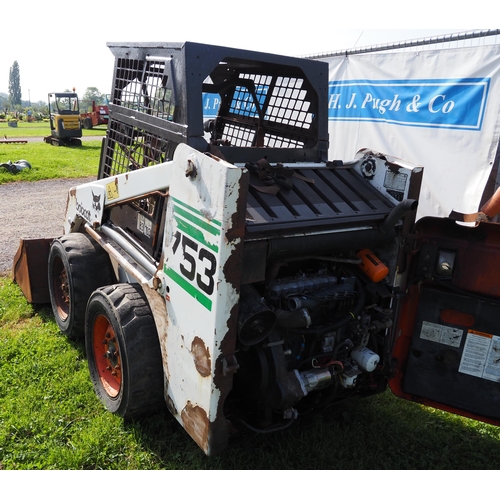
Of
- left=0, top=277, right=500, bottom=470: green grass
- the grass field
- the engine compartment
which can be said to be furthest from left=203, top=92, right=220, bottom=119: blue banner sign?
the engine compartment

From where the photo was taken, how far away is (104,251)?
399cm

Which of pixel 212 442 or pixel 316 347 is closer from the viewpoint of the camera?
pixel 212 442

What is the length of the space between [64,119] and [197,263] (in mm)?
19724

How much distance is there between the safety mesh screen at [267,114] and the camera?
408 centimetres

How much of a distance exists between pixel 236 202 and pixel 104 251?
1.95 metres

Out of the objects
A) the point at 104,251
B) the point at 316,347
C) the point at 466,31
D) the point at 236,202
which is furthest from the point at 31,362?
the point at 466,31

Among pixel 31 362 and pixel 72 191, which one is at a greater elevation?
pixel 72 191

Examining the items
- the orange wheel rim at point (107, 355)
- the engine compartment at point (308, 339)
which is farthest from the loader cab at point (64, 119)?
the engine compartment at point (308, 339)

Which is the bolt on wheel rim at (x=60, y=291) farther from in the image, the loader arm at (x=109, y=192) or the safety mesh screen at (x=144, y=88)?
the safety mesh screen at (x=144, y=88)

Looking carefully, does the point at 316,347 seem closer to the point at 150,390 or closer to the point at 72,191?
the point at 150,390

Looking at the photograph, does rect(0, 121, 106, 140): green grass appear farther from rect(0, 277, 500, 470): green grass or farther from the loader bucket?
rect(0, 277, 500, 470): green grass

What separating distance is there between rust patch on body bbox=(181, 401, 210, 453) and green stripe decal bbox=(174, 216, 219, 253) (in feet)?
2.85

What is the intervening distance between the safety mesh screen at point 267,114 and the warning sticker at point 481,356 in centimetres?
188

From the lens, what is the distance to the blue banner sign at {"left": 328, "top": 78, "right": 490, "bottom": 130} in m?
5.14
